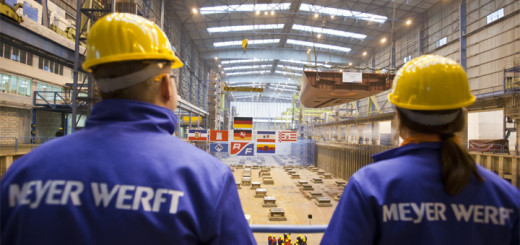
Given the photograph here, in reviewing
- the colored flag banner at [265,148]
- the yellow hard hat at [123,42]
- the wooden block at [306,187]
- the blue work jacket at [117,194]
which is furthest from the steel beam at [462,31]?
the blue work jacket at [117,194]

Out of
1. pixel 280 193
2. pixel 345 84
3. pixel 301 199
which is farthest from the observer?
pixel 280 193

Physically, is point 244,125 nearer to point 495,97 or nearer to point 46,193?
point 495,97

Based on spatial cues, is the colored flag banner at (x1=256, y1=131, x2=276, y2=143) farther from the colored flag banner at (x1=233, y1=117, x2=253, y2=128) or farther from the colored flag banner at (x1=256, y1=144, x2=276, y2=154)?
the colored flag banner at (x1=233, y1=117, x2=253, y2=128)

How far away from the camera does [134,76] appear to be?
1332 millimetres

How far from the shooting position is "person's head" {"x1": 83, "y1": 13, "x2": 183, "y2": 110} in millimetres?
1326

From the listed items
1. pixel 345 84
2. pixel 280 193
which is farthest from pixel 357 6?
pixel 280 193

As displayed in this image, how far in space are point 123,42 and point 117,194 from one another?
0.73 meters

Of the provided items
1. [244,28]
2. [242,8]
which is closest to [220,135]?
[242,8]

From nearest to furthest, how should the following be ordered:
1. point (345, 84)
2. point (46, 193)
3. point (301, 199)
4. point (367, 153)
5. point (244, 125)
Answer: point (46, 193)
point (345, 84)
point (244, 125)
point (301, 199)
point (367, 153)

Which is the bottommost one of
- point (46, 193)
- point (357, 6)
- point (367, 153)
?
point (367, 153)

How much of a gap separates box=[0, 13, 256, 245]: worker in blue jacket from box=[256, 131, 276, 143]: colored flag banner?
16472 mm

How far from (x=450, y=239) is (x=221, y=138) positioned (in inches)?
679

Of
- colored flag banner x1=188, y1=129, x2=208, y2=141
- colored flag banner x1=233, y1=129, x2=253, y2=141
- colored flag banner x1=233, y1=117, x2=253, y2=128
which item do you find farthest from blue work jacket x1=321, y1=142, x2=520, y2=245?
colored flag banner x1=188, y1=129, x2=208, y2=141

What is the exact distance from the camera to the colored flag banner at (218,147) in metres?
17.6
